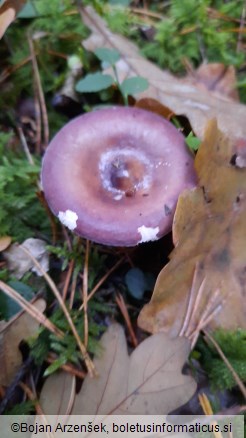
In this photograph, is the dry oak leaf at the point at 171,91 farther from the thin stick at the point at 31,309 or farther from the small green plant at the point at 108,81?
the thin stick at the point at 31,309

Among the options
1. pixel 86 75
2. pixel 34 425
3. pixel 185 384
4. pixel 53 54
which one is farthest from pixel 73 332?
pixel 53 54

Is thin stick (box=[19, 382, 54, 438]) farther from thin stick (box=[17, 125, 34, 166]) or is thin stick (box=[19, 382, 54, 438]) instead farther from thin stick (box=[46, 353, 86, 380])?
thin stick (box=[17, 125, 34, 166])

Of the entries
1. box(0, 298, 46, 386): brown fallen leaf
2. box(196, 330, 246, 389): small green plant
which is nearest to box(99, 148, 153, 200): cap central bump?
box(0, 298, 46, 386): brown fallen leaf

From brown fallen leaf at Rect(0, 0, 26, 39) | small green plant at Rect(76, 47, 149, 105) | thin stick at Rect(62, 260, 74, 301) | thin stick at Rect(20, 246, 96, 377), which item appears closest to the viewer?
thin stick at Rect(20, 246, 96, 377)

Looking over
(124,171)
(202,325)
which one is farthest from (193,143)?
(202,325)

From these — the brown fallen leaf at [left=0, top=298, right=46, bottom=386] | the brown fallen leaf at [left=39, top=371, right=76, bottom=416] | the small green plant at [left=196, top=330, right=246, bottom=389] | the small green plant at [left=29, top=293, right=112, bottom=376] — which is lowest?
the small green plant at [left=196, top=330, right=246, bottom=389]

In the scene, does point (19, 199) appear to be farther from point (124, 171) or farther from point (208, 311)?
point (208, 311)
